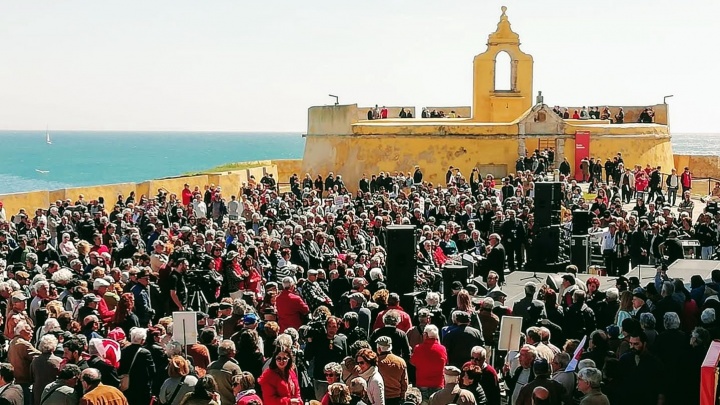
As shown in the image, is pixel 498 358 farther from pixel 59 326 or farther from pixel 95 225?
pixel 95 225

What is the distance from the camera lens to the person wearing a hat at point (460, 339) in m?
9.98

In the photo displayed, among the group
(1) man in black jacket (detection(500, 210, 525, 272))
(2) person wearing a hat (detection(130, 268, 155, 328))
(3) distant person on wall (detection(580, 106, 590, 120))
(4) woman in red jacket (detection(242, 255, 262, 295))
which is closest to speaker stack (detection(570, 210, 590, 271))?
(1) man in black jacket (detection(500, 210, 525, 272))

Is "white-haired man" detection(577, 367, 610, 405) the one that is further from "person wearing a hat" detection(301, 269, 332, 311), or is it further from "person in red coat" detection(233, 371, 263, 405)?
"person wearing a hat" detection(301, 269, 332, 311)

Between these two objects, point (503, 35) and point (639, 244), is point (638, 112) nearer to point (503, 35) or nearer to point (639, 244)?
point (503, 35)

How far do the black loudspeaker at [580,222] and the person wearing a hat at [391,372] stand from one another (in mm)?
11717

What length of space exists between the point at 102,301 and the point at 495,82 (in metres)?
30.4

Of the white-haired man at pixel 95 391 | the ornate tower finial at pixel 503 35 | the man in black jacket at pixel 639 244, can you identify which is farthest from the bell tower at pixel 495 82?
the white-haired man at pixel 95 391

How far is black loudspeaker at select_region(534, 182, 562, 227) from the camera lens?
773 inches

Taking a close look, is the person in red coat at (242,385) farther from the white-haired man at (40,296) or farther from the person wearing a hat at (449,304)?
the person wearing a hat at (449,304)

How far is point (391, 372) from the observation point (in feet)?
29.6

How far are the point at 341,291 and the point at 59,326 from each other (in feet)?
14.8

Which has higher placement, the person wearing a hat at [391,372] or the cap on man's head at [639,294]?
the cap on man's head at [639,294]

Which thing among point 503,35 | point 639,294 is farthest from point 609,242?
point 503,35

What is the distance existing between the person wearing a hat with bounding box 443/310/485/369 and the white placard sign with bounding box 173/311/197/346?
8.53 ft
